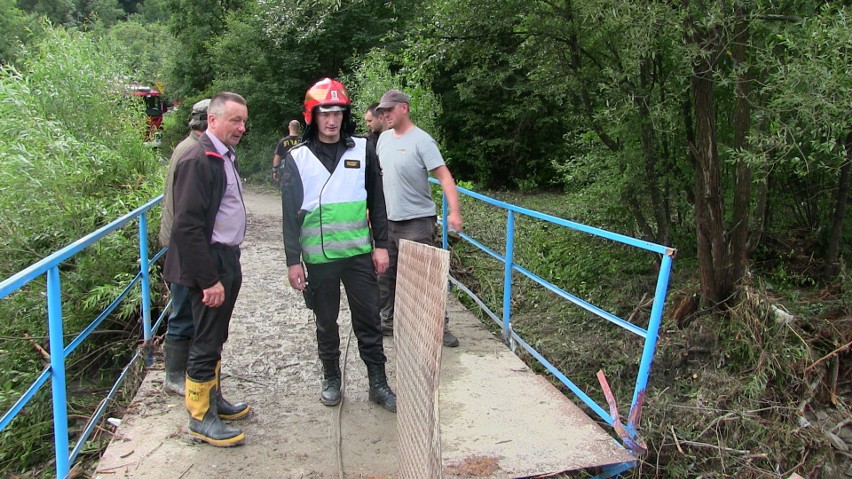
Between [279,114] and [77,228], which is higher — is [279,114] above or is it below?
above

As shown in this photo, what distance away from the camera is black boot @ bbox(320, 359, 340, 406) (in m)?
3.71

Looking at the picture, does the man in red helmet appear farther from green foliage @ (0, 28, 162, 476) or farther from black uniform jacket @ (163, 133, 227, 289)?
green foliage @ (0, 28, 162, 476)

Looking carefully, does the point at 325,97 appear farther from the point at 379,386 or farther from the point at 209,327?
the point at 379,386

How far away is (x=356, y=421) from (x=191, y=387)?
94 cm

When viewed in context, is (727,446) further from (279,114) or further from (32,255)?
(279,114)

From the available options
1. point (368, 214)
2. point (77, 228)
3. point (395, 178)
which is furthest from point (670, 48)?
point (77, 228)

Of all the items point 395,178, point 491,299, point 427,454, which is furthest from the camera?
point 491,299

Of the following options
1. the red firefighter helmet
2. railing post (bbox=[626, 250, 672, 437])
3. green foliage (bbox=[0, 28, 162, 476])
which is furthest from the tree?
green foliage (bbox=[0, 28, 162, 476])

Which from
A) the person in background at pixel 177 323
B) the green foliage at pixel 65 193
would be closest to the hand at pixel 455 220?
the person in background at pixel 177 323

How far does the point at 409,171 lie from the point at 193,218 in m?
1.73

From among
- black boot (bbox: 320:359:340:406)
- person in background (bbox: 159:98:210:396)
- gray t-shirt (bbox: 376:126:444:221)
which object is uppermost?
gray t-shirt (bbox: 376:126:444:221)

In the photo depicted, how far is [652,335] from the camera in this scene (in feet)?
9.52

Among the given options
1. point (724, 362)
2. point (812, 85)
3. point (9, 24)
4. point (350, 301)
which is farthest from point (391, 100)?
point (9, 24)

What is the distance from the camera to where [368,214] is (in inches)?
146
